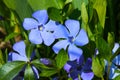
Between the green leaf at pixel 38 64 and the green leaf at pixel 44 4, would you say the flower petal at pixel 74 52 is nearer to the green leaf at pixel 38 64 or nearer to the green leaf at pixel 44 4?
the green leaf at pixel 38 64

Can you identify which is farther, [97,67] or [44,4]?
[44,4]

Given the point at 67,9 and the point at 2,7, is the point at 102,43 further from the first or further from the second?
the point at 2,7

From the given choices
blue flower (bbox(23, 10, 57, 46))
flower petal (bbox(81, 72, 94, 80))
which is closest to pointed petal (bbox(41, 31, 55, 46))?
blue flower (bbox(23, 10, 57, 46))

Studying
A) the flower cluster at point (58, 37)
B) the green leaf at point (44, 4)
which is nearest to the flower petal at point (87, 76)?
the flower cluster at point (58, 37)

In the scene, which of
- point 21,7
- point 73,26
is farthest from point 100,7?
point 21,7

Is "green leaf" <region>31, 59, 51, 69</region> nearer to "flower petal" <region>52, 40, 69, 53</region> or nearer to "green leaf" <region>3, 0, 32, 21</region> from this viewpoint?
"flower petal" <region>52, 40, 69, 53</region>

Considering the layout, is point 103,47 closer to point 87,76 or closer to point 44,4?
point 87,76

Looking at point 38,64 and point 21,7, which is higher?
point 21,7
